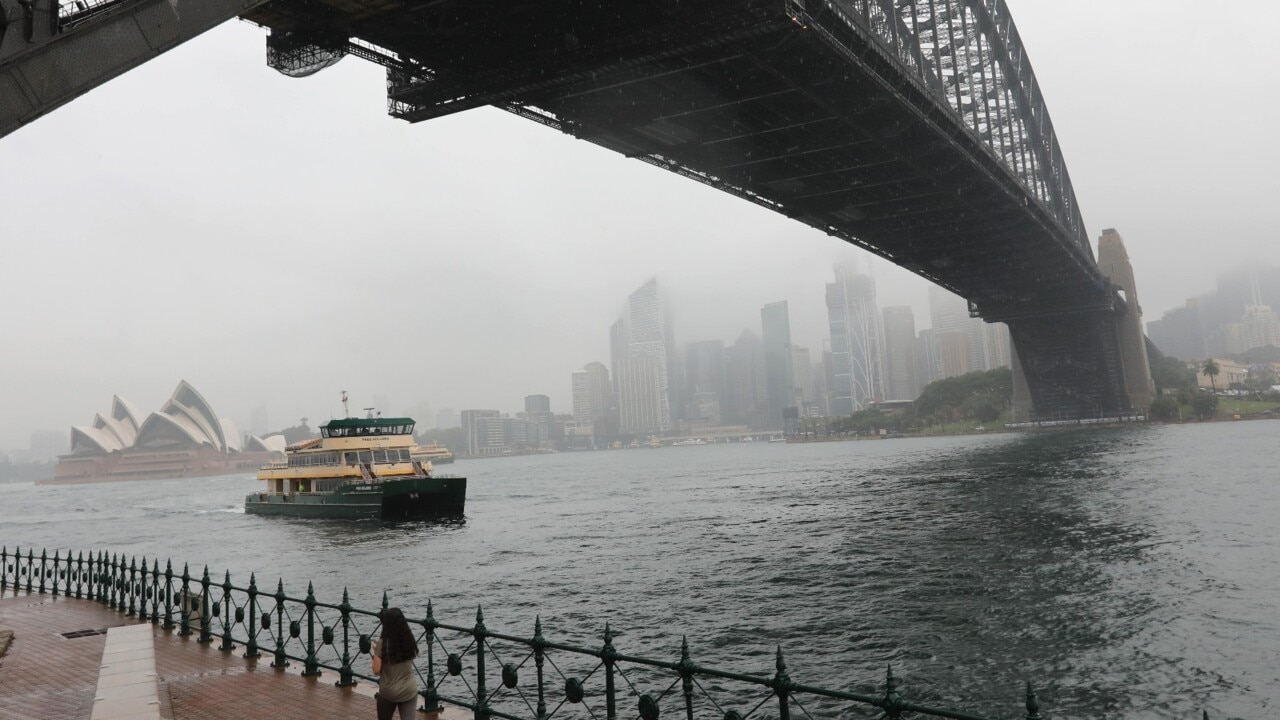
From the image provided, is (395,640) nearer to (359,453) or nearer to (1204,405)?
(359,453)

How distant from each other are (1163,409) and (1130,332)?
1681cm

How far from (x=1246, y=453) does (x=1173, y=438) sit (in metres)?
28.4

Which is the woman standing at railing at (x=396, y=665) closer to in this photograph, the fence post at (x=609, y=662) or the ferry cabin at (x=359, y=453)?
the fence post at (x=609, y=662)

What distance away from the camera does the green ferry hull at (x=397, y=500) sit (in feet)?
164

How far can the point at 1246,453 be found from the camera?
6956 centimetres

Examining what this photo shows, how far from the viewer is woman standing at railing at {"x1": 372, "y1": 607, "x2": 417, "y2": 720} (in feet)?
25.7

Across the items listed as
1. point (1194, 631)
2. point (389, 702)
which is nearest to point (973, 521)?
point (1194, 631)

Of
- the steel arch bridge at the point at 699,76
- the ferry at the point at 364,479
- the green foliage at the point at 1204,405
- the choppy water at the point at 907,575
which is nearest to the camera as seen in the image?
the steel arch bridge at the point at 699,76

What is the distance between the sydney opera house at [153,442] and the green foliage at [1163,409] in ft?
569

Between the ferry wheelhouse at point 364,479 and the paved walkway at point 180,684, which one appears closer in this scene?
the paved walkway at point 180,684

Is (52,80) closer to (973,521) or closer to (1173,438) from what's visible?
(973,521)

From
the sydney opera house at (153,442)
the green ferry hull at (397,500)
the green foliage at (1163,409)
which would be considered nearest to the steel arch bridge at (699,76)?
the green ferry hull at (397,500)

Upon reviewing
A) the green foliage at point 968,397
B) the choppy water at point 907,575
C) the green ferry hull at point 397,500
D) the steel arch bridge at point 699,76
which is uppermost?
the steel arch bridge at point 699,76

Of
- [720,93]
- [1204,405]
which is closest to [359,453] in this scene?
[720,93]
